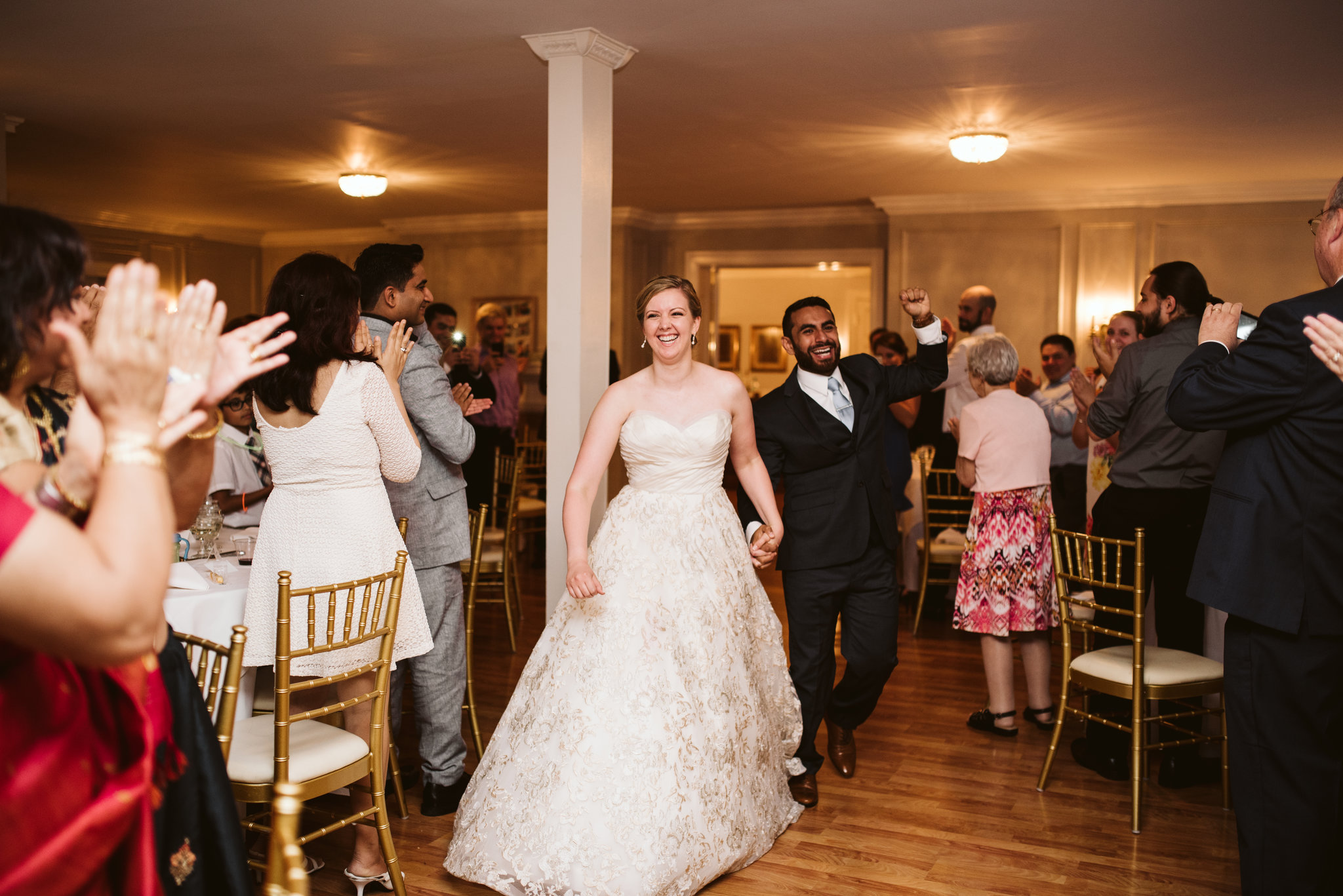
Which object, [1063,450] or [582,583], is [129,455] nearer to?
[582,583]

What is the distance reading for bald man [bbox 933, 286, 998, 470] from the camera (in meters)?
7.01

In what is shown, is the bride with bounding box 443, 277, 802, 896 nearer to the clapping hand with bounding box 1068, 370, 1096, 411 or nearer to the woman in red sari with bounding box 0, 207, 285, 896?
the woman in red sari with bounding box 0, 207, 285, 896

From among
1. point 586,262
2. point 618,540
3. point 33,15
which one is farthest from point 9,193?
point 618,540

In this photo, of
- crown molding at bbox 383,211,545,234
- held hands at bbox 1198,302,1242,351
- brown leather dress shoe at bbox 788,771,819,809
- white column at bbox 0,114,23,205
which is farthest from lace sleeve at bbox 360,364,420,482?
crown molding at bbox 383,211,545,234

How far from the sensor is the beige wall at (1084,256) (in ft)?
26.4

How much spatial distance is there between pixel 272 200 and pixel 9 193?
218cm

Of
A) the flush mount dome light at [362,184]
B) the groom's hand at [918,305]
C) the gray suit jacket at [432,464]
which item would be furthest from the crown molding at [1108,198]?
the gray suit jacket at [432,464]

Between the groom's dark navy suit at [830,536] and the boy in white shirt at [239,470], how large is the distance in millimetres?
1981

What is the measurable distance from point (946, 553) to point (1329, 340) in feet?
13.8

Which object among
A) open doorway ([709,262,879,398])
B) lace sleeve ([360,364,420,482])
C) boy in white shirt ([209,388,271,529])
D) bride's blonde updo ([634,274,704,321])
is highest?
open doorway ([709,262,879,398])

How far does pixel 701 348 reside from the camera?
10617 millimetres

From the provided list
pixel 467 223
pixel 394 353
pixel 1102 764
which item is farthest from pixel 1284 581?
A: pixel 467 223

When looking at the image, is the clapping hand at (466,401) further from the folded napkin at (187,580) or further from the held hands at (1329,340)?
the held hands at (1329,340)

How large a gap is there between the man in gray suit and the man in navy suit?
2250 mm
